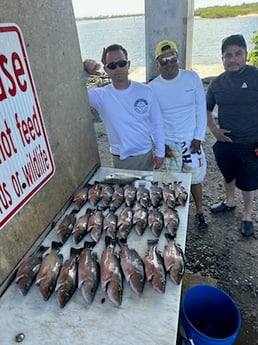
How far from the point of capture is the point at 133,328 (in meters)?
1.40

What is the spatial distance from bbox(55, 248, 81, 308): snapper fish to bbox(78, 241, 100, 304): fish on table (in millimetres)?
33

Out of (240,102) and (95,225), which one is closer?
(95,225)

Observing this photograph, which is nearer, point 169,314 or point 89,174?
point 169,314

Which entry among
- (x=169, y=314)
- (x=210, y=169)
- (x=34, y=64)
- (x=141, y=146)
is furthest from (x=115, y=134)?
(x=210, y=169)

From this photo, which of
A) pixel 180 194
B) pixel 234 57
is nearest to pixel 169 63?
pixel 234 57

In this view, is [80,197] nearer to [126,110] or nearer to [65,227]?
[65,227]

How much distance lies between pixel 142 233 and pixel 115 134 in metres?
1.33

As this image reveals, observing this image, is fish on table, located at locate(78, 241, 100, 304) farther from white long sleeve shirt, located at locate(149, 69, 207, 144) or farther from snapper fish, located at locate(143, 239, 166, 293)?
white long sleeve shirt, located at locate(149, 69, 207, 144)

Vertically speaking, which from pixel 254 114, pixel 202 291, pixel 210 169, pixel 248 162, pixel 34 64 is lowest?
pixel 210 169

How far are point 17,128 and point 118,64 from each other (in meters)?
1.42

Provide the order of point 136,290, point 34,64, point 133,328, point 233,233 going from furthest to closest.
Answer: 1. point 233,233
2. point 34,64
3. point 136,290
4. point 133,328

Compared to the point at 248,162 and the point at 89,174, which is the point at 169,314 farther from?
the point at 248,162

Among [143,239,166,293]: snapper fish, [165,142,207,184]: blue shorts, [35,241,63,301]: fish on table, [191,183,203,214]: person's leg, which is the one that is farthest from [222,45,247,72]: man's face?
[35,241,63,301]: fish on table

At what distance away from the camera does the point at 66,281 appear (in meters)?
1.63
